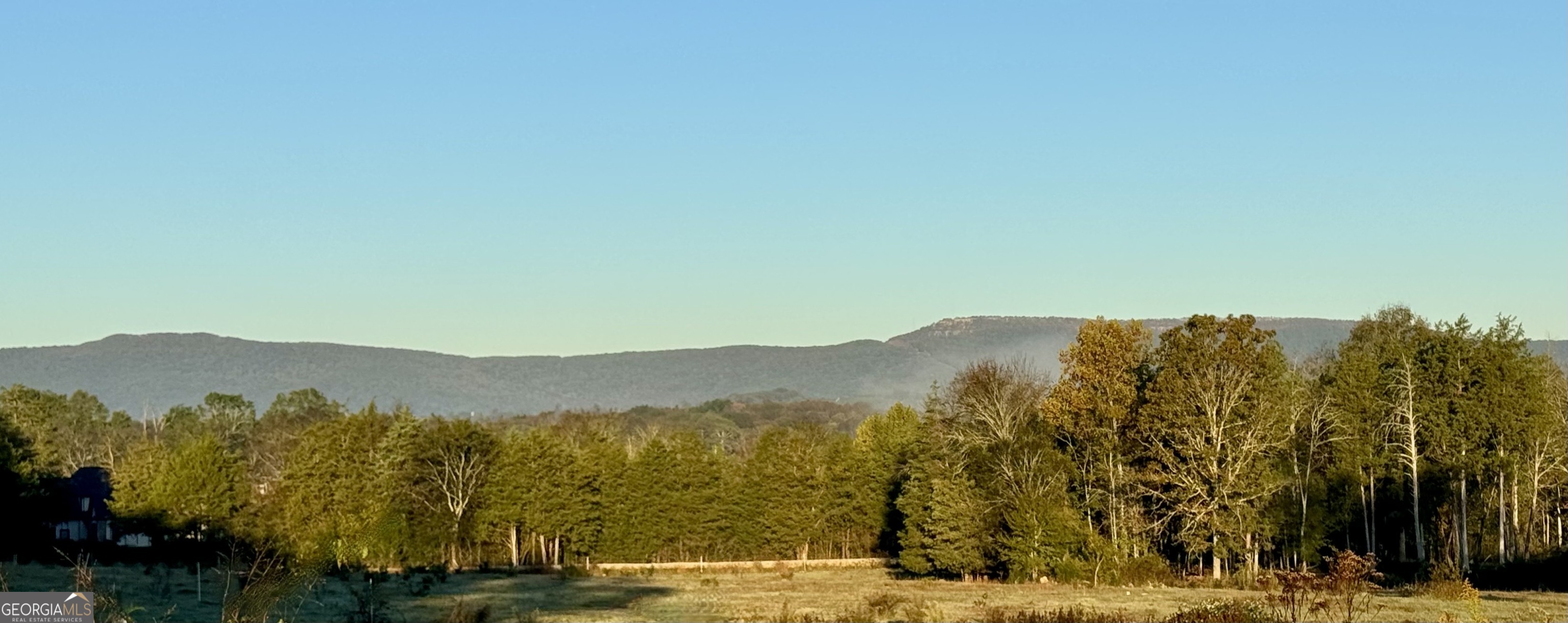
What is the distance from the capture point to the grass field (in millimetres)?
36656

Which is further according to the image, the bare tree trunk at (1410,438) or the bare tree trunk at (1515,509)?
the bare tree trunk at (1410,438)

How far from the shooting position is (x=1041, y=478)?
204ft

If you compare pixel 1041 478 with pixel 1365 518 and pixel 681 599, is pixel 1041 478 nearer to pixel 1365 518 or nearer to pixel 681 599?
pixel 1365 518

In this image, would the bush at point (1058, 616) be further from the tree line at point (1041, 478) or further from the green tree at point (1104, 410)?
the green tree at point (1104, 410)

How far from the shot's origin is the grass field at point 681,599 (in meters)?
36.7

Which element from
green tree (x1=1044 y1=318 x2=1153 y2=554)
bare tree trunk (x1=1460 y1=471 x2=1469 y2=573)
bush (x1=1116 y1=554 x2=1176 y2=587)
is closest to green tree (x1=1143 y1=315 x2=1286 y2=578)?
bush (x1=1116 y1=554 x2=1176 y2=587)

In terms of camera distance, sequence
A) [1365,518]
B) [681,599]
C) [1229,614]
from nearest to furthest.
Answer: [1229,614] → [681,599] → [1365,518]

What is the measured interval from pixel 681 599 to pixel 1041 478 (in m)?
19.1

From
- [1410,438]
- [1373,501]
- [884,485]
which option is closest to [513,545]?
[884,485]

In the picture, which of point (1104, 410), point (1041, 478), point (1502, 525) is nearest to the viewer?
point (1502, 525)

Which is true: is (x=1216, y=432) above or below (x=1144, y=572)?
above

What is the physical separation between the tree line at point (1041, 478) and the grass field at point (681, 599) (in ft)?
9.36

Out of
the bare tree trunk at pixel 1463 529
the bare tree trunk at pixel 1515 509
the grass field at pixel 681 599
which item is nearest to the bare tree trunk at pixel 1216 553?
the grass field at pixel 681 599

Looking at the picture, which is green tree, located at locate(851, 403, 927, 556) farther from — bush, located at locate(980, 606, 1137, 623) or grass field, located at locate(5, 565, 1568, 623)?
bush, located at locate(980, 606, 1137, 623)
